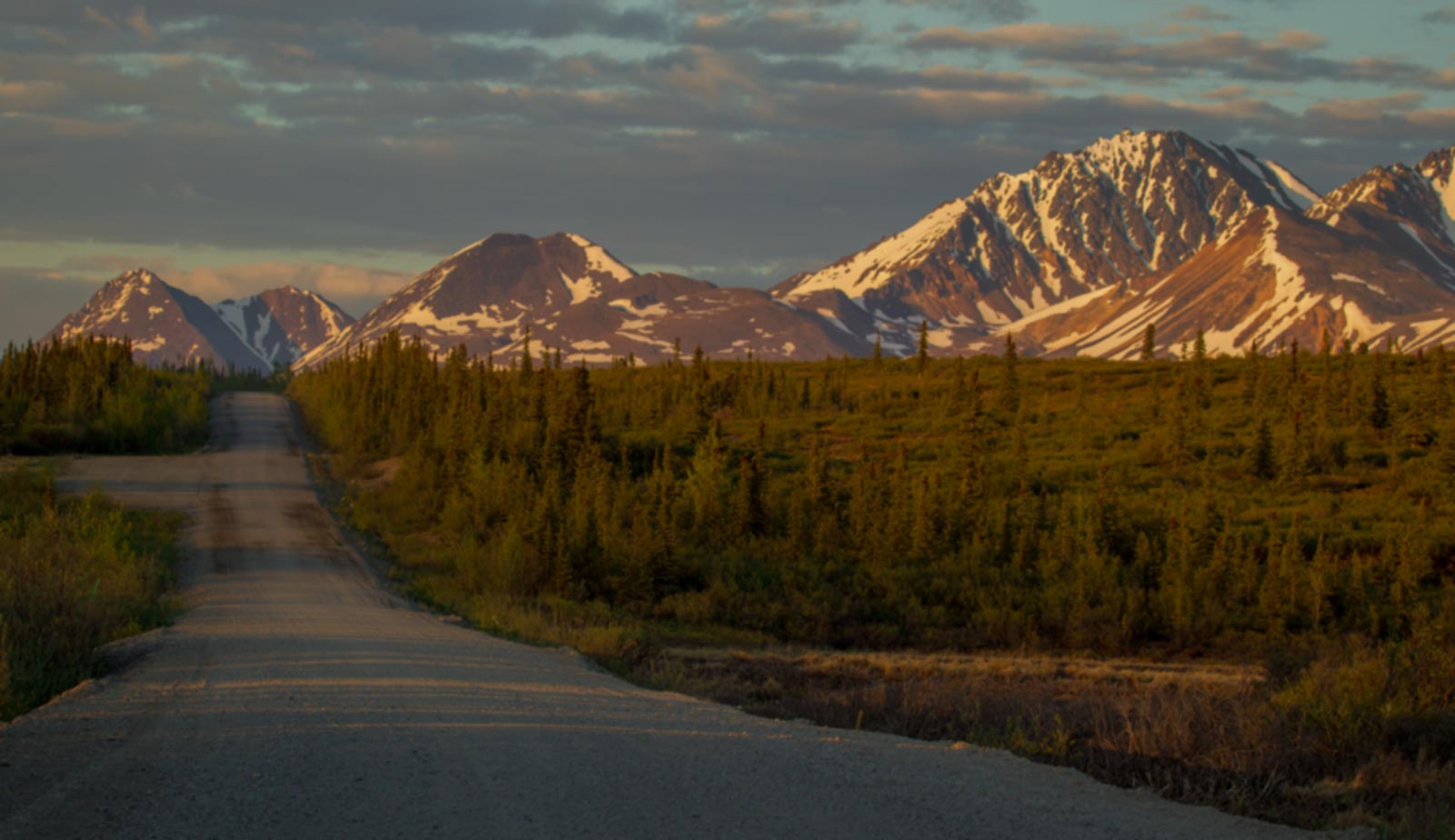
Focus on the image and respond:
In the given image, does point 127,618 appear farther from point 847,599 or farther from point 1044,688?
point 847,599

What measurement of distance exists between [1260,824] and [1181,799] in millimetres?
595

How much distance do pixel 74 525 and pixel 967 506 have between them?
18.0 m

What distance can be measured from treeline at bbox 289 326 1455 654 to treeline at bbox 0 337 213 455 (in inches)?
282

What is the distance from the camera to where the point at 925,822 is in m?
6.60

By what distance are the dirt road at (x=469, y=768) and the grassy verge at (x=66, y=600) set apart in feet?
1.53

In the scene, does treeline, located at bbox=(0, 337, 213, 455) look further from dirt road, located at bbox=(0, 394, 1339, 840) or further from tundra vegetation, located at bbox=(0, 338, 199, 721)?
dirt road, located at bbox=(0, 394, 1339, 840)

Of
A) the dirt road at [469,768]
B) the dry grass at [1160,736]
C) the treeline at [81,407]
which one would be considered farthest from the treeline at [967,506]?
the dirt road at [469,768]

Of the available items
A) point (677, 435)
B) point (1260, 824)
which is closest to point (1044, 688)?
point (1260, 824)

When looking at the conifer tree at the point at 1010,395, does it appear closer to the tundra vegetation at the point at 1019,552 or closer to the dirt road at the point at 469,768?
the tundra vegetation at the point at 1019,552

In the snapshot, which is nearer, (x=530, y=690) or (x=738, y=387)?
(x=530, y=690)

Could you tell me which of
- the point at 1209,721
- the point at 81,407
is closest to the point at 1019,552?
the point at 1209,721

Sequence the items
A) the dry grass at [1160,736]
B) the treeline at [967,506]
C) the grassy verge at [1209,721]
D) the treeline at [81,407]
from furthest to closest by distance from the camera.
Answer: the treeline at [81,407] < the treeline at [967,506] < the grassy verge at [1209,721] < the dry grass at [1160,736]

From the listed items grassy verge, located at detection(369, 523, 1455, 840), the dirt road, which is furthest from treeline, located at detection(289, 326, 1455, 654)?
the dirt road

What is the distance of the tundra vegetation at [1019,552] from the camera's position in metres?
8.88
